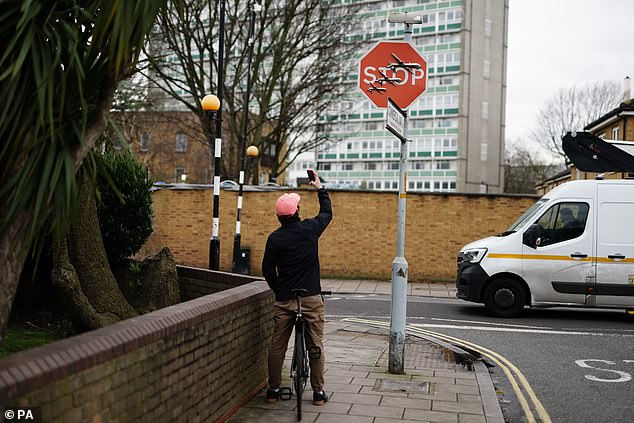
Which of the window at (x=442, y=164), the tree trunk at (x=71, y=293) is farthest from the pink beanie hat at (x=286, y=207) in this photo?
the window at (x=442, y=164)

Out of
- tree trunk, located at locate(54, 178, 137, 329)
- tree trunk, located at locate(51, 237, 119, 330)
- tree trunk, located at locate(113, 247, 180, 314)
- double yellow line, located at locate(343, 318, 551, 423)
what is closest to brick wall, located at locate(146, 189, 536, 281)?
double yellow line, located at locate(343, 318, 551, 423)

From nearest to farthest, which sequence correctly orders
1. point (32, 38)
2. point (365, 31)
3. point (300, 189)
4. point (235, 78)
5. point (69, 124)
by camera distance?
1. point (32, 38)
2. point (69, 124)
3. point (300, 189)
4. point (235, 78)
5. point (365, 31)

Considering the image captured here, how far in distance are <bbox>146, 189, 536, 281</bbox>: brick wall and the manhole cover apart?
1287 cm

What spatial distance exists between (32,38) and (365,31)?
103 ft

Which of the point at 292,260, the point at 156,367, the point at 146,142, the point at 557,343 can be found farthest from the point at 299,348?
the point at 146,142

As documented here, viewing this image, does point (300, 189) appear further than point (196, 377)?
Yes

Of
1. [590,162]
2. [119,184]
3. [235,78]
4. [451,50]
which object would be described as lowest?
[119,184]

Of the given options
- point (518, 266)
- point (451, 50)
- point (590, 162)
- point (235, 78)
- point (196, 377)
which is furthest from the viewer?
point (451, 50)

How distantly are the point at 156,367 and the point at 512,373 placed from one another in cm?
540

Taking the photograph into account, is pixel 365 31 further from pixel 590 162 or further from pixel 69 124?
pixel 69 124

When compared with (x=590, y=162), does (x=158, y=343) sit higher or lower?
lower

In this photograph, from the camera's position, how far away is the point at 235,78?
2928cm

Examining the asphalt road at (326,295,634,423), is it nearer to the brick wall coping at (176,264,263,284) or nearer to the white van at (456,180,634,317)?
the white van at (456,180,634,317)

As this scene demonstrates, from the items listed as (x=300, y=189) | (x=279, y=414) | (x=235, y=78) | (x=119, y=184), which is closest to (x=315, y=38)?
(x=235, y=78)
